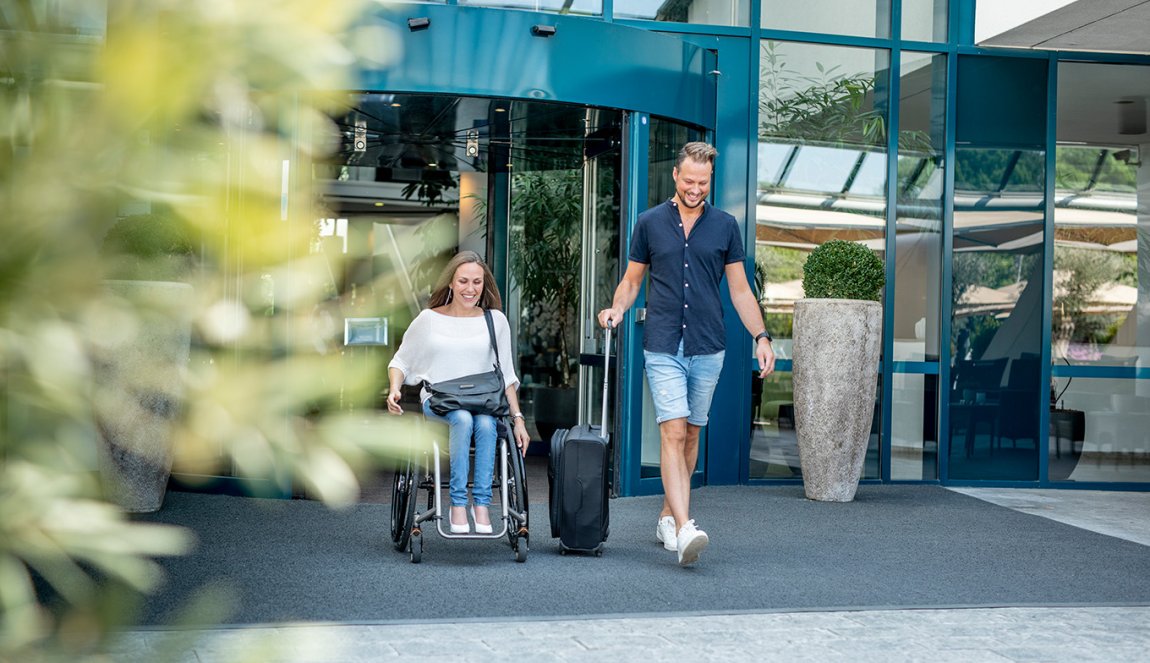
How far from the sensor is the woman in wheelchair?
474cm

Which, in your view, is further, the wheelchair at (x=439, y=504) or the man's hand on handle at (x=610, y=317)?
the man's hand on handle at (x=610, y=317)

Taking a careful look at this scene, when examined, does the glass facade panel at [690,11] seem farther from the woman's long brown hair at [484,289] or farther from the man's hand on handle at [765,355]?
the man's hand on handle at [765,355]

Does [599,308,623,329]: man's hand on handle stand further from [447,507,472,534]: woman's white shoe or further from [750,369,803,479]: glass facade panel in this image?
[750,369,803,479]: glass facade panel

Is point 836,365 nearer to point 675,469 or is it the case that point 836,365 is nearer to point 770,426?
point 770,426

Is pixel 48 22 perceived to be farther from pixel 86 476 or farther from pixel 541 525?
pixel 541 525

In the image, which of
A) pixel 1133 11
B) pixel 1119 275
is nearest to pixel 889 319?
pixel 1119 275

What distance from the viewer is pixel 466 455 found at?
475cm

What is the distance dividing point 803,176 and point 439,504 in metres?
3.93

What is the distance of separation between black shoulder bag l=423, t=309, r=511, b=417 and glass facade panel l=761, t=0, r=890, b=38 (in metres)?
3.77

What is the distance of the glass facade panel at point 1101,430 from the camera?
793 centimetres

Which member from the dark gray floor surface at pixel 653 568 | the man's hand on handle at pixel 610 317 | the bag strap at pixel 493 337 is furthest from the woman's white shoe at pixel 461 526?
the man's hand on handle at pixel 610 317

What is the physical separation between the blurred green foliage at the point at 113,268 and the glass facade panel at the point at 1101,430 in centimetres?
802

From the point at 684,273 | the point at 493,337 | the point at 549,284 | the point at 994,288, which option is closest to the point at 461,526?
the point at 493,337

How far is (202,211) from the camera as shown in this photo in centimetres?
51
